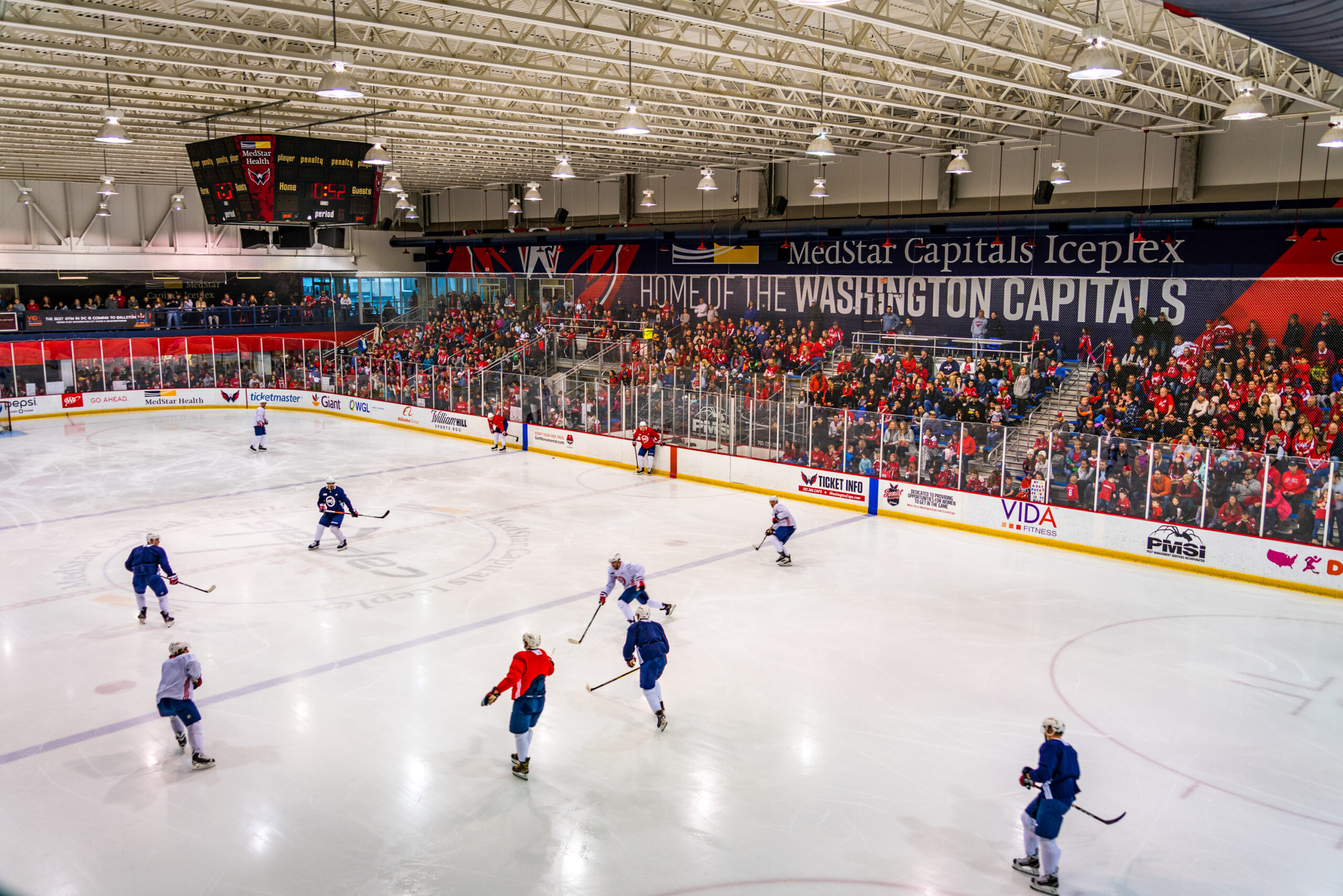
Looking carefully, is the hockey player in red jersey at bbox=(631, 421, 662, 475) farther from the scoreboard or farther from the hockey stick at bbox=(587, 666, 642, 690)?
the hockey stick at bbox=(587, 666, 642, 690)

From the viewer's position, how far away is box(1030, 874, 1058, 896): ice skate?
686 centimetres

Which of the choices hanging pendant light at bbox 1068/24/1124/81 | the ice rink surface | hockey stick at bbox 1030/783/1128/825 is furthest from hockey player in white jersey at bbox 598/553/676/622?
hanging pendant light at bbox 1068/24/1124/81

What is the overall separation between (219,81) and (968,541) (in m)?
15.4

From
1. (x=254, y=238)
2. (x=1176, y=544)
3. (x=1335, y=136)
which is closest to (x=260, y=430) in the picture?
Result: (x=254, y=238)

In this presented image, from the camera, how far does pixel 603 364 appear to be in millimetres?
29359

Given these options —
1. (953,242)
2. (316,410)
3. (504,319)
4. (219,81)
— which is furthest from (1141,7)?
(316,410)

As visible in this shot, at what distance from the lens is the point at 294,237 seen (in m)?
19.2

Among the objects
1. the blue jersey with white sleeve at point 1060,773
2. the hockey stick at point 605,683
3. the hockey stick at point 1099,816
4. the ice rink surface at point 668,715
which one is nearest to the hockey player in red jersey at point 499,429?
the ice rink surface at point 668,715

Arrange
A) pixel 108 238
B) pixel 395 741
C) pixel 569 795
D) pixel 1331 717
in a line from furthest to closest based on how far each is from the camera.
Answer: pixel 108 238
pixel 1331 717
pixel 395 741
pixel 569 795

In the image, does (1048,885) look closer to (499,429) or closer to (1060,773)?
(1060,773)

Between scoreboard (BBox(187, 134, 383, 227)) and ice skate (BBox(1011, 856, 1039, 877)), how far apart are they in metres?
16.3

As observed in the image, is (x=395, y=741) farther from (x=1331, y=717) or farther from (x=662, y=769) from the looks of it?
(x=1331, y=717)

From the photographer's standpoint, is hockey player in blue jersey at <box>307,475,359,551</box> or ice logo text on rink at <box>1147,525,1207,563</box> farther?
hockey player in blue jersey at <box>307,475,359,551</box>

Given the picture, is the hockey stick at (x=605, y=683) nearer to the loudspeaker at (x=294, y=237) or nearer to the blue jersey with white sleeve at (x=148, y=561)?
the blue jersey with white sleeve at (x=148, y=561)
